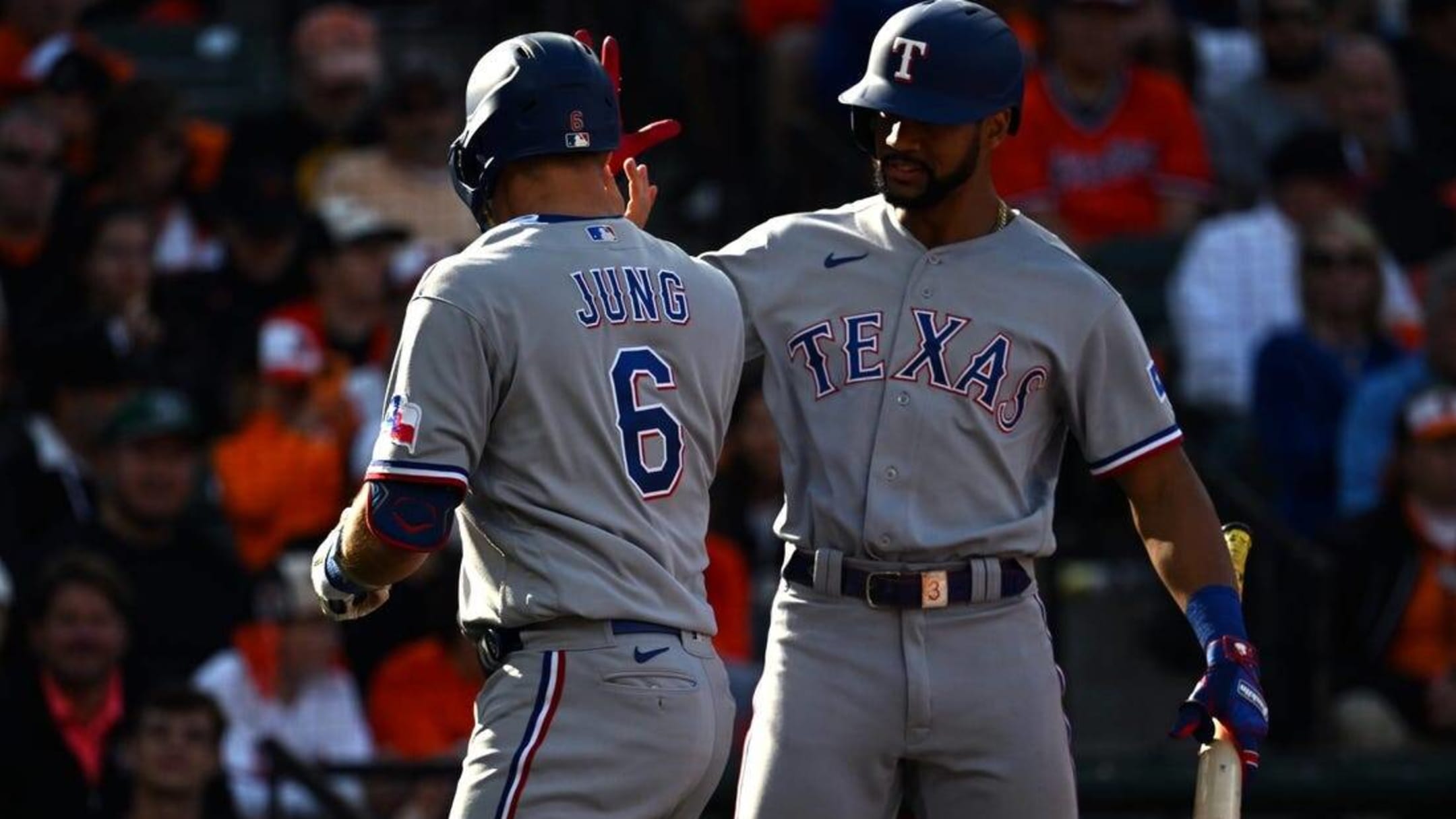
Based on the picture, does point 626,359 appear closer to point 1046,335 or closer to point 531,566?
point 531,566

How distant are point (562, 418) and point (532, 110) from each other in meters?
0.52

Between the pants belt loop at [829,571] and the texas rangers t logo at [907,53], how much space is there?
2.77 feet

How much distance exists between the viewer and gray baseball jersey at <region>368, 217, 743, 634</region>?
4.21 meters

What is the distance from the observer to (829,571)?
475cm

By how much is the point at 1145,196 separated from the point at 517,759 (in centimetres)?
640

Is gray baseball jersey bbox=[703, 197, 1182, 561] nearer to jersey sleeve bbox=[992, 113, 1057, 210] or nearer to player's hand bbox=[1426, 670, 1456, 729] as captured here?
player's hand bbox=[1426, 670, 1456, 729]

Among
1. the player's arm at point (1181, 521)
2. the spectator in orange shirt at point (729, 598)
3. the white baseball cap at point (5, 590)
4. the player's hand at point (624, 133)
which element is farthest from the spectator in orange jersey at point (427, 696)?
the player's arm at point (1181, 521)

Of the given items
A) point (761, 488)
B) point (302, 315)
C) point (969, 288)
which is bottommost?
point (761, 488)

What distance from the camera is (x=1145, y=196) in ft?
33.4

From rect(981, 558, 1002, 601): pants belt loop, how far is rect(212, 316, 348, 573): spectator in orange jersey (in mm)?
4108

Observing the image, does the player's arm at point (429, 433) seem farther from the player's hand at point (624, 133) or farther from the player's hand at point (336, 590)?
the player's hand at point (624, 133)

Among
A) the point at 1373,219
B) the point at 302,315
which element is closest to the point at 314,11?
the point at 302,315

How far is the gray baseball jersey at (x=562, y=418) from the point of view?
4215mm

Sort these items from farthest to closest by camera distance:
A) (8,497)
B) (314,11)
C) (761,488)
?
(314,11)
(761,488)
(8,497)
